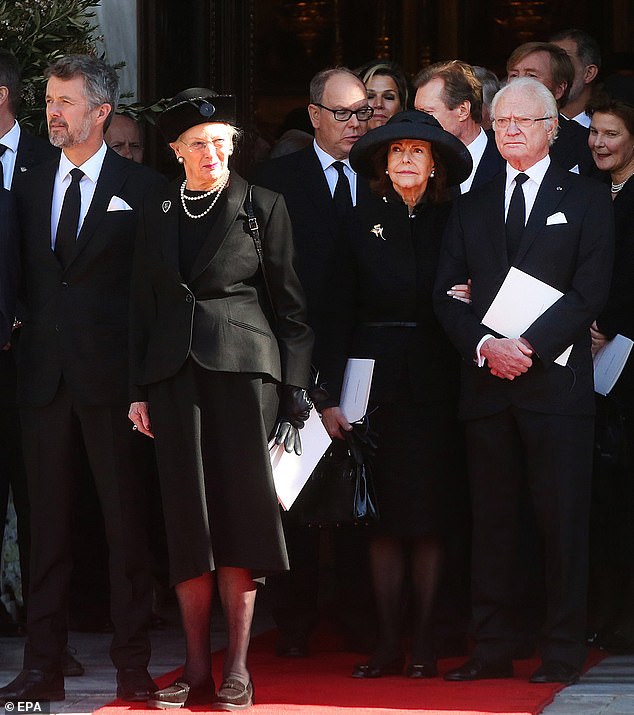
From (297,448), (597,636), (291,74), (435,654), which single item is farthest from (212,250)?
(291,74)

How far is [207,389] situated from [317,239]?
1.11 meters

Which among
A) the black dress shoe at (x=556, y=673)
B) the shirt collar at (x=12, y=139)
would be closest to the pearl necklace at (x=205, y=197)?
the shirt collar at (x=12, y=139)

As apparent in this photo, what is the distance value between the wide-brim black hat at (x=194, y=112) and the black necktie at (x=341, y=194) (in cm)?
104

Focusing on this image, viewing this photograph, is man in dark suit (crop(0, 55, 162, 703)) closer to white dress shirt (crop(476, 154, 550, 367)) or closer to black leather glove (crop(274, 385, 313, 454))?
black leather glove (crop(274, 385, 313, 454))

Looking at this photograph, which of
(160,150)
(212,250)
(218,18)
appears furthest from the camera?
(218,18)

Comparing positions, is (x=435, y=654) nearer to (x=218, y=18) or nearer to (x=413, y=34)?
(x=218, y=18)

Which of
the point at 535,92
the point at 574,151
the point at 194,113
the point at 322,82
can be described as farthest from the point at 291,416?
the point at 574,151

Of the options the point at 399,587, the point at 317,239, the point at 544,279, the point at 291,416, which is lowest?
the point at 399,587

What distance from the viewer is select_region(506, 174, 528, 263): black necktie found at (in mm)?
5684

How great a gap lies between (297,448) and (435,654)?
92cm

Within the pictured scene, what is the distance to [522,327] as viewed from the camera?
5.57 meters

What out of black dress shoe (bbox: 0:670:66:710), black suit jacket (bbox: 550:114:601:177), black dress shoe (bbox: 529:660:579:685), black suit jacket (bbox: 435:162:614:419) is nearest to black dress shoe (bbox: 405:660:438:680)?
black dress shoe (bbox: 529:660:579:685)

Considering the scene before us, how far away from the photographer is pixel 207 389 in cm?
527

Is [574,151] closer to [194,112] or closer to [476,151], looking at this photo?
[476,151]
